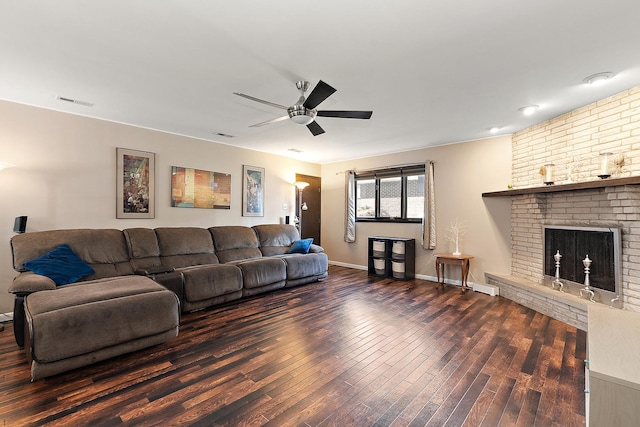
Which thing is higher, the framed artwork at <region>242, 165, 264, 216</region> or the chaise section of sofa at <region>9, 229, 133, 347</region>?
the framed artwork at <region>242, 165, 264, 216</region>

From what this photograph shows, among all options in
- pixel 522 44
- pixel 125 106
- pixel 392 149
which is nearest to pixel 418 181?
pixel 392 149

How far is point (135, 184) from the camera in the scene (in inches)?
167

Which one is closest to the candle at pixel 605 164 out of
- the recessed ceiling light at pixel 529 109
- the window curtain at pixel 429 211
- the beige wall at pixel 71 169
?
the recessed ceiling light at pixel 529 109

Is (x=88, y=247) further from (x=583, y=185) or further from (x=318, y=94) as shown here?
(x=583, y=185)

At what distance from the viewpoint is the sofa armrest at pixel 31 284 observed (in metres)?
2.46

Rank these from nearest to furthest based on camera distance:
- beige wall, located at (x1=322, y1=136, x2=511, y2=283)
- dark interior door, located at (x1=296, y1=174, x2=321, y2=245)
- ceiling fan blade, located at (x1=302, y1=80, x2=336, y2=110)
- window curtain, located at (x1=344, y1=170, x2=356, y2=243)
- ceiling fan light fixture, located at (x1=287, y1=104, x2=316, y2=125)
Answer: ceiling fan blade, located at (x1=302, y1=80, x2=336, y2=110)
ceiling fan light fixture, located at (x1=287, y1=104, x2=316, y2=125)
beige wall, located at (x1=322, y1=136, x2=511, y2=283)
window curtain, located at (x1=344, y1=170, x2=356, y2=243)
dark interior door, located at (x1=296, y1=174, x2=321, y2=245)

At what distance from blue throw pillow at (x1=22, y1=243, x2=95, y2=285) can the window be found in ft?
16.1

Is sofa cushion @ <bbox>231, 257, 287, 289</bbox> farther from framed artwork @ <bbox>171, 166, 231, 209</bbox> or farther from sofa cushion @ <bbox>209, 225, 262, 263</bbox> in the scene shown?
framed artwork @ <bbox>171, 166, 231, 209</bbox>

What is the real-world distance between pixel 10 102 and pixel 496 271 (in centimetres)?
704

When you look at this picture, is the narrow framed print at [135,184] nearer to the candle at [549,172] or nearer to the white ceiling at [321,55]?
the white ceiling at [321,55]

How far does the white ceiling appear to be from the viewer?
1.83 metres

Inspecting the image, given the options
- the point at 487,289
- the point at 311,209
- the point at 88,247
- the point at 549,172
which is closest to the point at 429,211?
the point at 487,289

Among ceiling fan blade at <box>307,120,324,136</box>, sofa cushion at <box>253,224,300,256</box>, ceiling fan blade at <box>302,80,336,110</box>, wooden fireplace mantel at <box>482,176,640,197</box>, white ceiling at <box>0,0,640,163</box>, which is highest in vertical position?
white ceiling at <box>0,0,640,163</box>

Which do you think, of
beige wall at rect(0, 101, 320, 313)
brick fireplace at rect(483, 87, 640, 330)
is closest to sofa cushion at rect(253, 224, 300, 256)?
beige wall at rect(0, 101, 320, 313)
